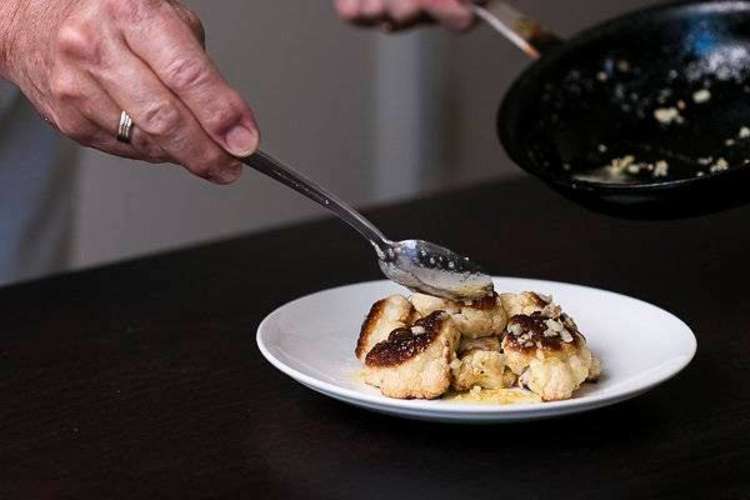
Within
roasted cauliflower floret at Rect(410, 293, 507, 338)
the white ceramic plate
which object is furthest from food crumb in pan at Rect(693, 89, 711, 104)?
roasted cauliflower floret at Rect(410, 293, 507, 338)

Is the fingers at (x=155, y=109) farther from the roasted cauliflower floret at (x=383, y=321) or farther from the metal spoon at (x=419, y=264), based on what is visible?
the roasted cauliflower floret at (x=383, y=321)

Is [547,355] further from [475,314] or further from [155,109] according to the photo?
[155,109]

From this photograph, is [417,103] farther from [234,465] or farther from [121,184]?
[234,465]

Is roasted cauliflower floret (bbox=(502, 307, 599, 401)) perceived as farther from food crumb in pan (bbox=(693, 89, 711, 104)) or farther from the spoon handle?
food crumb in pan (bbox=(693, 89, 711, 104))

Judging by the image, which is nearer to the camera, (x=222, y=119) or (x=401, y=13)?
(x=222, y=119)

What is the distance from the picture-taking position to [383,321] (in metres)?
0.99

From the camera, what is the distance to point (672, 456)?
34.3 inches

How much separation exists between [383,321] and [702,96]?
0.53 metres

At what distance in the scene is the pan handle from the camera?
146cm

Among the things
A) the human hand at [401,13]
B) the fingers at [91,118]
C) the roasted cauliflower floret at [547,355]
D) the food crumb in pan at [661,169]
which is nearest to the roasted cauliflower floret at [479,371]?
the roasted cauliflower floret at [547,355]

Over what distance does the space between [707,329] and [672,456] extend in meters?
0.26

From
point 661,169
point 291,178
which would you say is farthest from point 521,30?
point 291,178

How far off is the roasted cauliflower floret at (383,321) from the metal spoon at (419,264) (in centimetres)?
4

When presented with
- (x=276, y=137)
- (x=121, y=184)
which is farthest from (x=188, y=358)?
(x=276, y=137)
